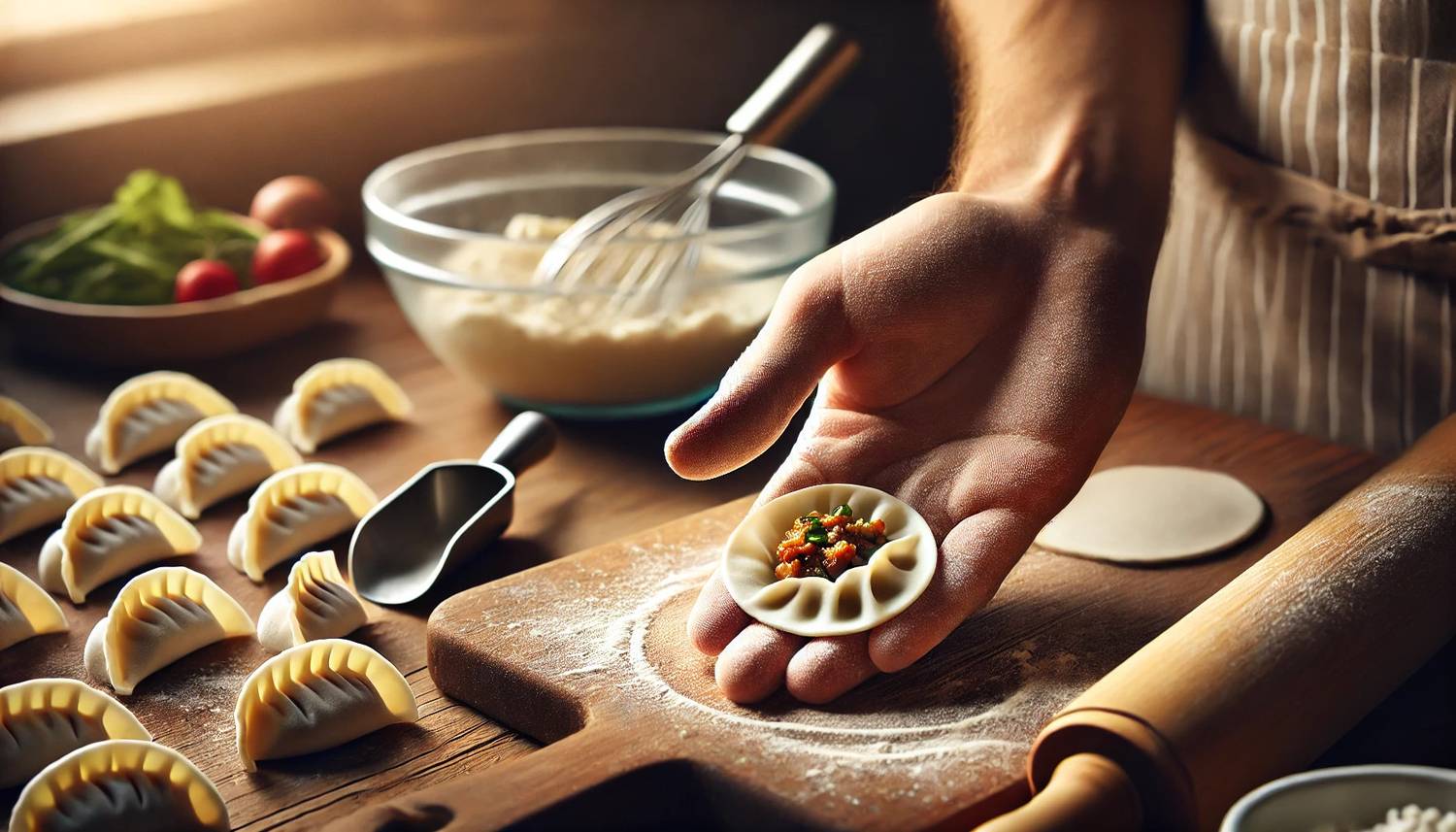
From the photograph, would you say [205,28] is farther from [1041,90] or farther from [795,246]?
[1041,90]

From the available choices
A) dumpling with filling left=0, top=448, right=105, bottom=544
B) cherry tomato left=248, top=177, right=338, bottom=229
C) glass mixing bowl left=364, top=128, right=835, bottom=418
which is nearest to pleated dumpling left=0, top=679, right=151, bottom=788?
dumpling with filling left=0, top=448, right=105, bottom=544

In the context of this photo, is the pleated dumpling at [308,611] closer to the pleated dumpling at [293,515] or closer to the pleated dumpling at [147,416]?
the pleated dumpling at [293,515]

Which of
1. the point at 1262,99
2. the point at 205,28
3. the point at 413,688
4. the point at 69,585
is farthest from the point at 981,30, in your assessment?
the point at 205,28

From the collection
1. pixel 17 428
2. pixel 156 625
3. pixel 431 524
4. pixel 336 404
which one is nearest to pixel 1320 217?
pixel 431 524

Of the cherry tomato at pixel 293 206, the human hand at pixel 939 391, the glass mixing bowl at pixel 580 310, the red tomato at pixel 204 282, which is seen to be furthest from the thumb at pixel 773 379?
the cherry tomato at pixel 293 206

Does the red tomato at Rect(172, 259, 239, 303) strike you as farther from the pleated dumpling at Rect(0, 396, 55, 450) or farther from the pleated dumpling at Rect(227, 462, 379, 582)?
the pleated dumpling at Rect(227, 462, 379, 582)

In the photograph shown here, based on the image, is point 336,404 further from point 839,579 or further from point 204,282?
point 839,579
